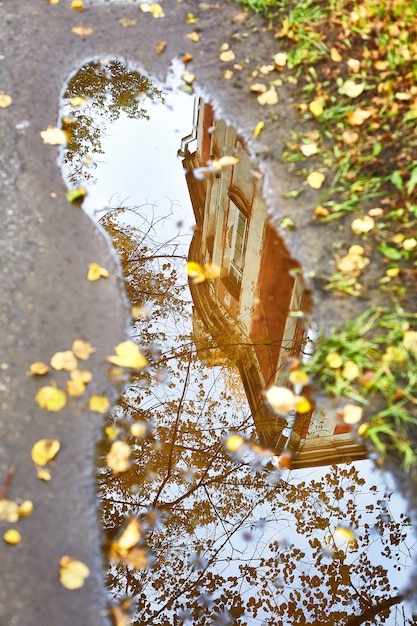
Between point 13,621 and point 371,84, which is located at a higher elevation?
point 371,84

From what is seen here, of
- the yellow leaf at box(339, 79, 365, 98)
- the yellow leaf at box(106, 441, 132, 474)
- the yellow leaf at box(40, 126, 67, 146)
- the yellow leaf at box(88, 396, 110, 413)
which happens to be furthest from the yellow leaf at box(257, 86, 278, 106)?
the yellow leaf at box(106, 441, 132, 474)

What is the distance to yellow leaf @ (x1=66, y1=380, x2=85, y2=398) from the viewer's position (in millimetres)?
2514

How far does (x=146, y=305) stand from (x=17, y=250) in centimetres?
77

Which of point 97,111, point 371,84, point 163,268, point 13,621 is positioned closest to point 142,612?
point 13,621

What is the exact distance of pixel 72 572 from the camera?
2.06 m

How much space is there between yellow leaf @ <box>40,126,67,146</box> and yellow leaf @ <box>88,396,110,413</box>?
1.80m

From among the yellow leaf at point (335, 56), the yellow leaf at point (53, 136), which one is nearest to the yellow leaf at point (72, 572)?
the yellow leaf at point (53, 136)

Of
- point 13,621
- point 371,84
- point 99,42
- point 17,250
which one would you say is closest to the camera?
point 13,621

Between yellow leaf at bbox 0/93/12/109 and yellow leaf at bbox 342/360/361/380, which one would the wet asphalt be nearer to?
yellow leaf at bbox 0/93/12/109

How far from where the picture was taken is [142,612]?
7.63 ft

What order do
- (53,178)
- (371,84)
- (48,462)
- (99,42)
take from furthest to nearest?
(99,42) → (371,84) → (53,178) → (48,462)

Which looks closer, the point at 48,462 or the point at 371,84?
the point at 48,462

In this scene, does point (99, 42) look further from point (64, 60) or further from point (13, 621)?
point (13, 621)

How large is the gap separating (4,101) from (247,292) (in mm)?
2063
